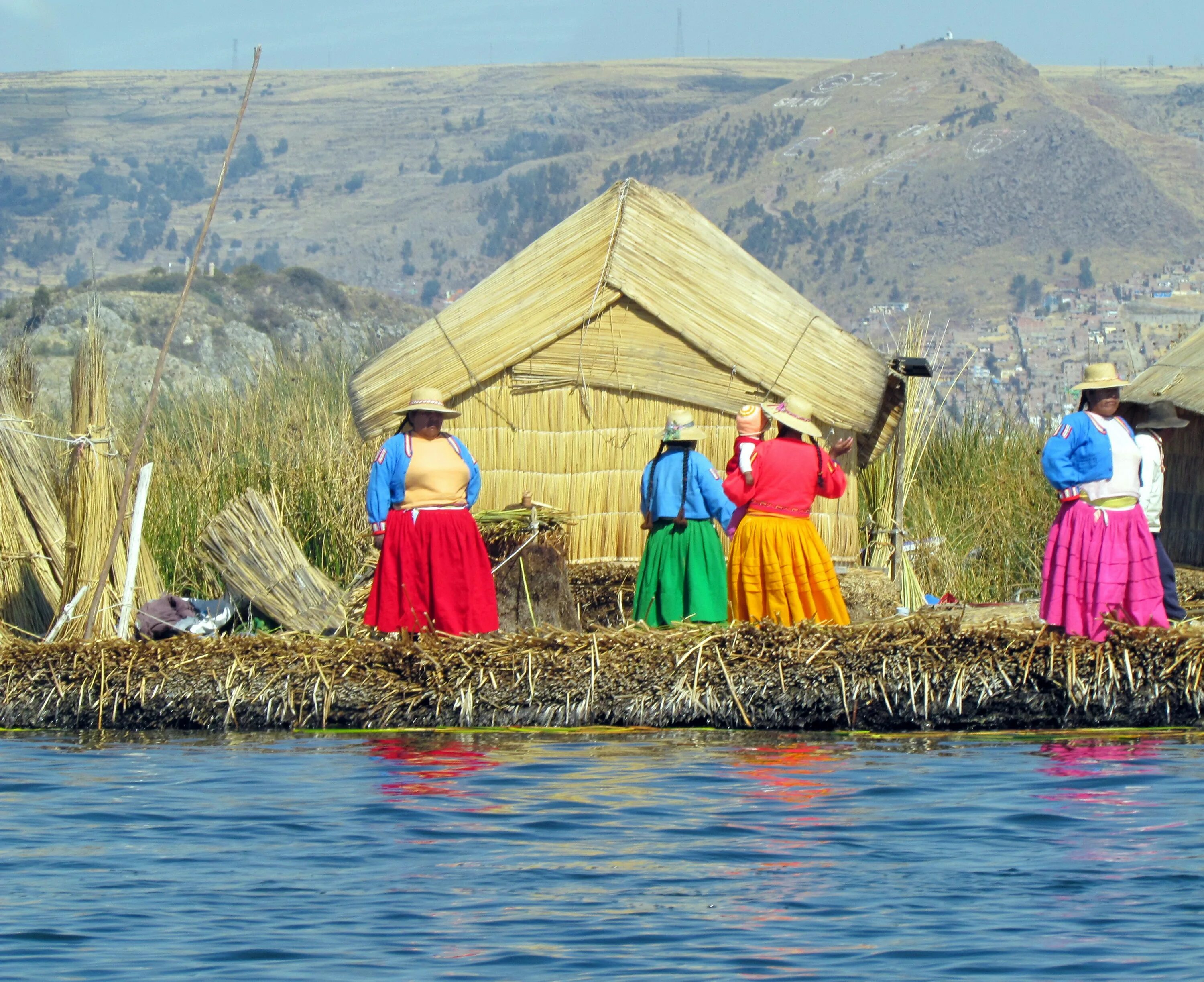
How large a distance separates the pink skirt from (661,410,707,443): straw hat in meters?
1.75

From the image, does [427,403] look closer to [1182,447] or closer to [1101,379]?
[1101,379]

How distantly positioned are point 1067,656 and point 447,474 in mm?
2886

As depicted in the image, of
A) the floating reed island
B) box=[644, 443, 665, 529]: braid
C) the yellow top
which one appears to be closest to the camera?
the floating reed island

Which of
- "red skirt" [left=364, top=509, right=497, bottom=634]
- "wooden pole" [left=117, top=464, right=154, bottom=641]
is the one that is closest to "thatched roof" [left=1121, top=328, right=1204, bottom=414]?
"red skirt" [left=364, top=509, right=497, bottom=634]

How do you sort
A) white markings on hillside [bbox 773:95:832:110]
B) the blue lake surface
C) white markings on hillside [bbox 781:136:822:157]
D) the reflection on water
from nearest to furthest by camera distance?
the blue lake surface → the reflection on water → white markings on hillside [bbox 781:136:822:157] → white markings on hillside [bbox 773:95:832:110]

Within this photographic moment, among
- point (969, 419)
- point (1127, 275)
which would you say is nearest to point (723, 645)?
point (969, 419)

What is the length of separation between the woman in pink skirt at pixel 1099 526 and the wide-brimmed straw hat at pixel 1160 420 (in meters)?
1.10

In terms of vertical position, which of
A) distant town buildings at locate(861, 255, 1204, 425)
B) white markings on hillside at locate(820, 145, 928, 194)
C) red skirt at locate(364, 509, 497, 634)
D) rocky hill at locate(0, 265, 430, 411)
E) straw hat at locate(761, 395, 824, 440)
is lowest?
red skirt at locate(364, 509, 497, 634)

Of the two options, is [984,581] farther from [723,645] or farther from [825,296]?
[825,296]

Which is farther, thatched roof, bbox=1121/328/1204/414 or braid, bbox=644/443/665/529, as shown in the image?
thatched roof, bbox=1121/328/1204/414

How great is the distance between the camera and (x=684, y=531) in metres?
9.55

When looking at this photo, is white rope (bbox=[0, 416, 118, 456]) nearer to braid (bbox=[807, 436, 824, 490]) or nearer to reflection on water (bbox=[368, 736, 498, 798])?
reflection on water (bbox=[368, 736, 498, 798])

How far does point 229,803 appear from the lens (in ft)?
Result: 23.6

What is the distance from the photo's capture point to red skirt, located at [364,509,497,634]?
9.14 m
